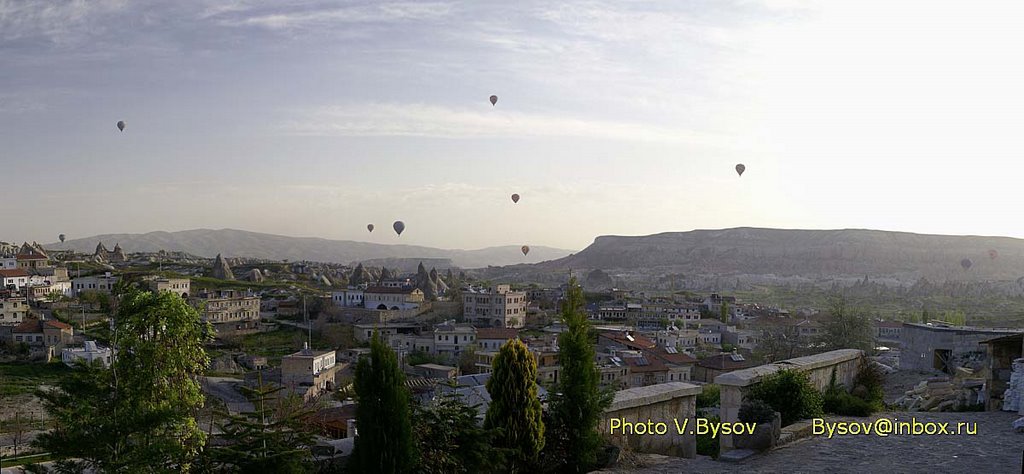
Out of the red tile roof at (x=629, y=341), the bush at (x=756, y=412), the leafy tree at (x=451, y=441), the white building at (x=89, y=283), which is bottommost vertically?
the red tile roof at (x=629, y=341)

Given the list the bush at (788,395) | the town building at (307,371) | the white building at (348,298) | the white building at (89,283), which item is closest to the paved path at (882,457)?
the bush at (788,395)

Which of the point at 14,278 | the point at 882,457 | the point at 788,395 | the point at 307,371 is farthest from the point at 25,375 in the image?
the point at 882,457

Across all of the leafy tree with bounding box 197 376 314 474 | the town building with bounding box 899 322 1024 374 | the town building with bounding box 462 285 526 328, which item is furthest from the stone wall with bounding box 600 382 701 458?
the town building with bounding box 462 285 526 328

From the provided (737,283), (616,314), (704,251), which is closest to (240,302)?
(616,314)

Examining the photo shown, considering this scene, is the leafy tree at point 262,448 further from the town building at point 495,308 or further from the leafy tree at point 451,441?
the town building at point 495,308

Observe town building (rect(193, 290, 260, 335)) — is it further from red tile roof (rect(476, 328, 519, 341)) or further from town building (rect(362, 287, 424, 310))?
red tile roof (rect(476, 328, 519, 341))

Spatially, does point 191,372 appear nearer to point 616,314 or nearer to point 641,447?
point 641,447
